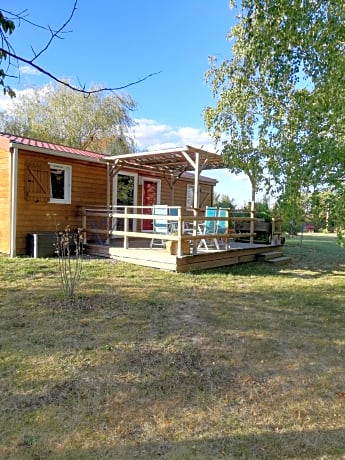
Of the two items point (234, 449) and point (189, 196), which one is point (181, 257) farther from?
point (189, 196)

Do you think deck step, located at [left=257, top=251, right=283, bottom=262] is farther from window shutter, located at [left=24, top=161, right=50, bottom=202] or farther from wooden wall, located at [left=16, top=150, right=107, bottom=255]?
window shutter, located at [left=24, top=161, right=50, bottom=202]

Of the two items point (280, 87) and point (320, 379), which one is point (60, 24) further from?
point (280, 87)

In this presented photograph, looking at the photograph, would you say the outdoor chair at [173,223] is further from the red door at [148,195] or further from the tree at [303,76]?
the red door at [148,195]

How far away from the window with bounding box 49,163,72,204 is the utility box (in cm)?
113

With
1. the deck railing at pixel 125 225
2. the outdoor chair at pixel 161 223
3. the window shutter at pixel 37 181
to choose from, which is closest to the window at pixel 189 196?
the deck railing at pixel 125 225

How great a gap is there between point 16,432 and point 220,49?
902 centimetres

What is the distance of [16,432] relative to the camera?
6.89 feet

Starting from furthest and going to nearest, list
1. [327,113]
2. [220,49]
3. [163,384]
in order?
[220,49]
[327,113]
[163,384]

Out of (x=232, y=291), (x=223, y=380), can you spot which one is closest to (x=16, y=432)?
(x=223, y=380)

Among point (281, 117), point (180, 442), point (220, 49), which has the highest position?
point (220, 49)

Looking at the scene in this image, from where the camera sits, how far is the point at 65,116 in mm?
20594

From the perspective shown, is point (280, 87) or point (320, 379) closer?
point (320, 379)

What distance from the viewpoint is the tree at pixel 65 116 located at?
2052 centimetres

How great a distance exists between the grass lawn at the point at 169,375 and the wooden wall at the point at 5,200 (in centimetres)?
328
